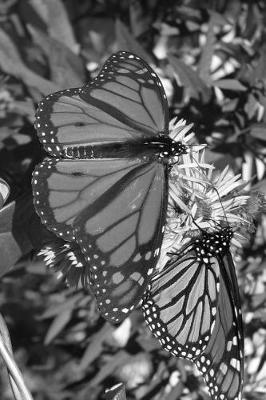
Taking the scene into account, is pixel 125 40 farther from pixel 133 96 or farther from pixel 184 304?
pixel 184 304

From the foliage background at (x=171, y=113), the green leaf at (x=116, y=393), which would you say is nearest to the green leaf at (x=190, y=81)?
the foliage background at (x=171, y=113)

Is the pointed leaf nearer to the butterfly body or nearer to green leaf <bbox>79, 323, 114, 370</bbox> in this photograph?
the butterfly body

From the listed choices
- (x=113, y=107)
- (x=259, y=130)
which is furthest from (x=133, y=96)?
(x=259, y=130)

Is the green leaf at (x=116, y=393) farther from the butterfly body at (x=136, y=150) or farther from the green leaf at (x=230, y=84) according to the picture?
the green leaf at (x=230, y=84)

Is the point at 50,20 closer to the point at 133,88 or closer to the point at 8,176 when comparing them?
the point at 8,176

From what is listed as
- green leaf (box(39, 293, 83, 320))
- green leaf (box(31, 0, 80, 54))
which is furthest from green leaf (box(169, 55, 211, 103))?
green leaf (box(39, 293, 83, 320))

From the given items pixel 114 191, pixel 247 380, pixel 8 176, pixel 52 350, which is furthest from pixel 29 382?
pixel 114 191

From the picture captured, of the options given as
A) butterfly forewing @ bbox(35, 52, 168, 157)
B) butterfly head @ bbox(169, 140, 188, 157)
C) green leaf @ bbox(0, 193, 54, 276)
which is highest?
butterfly forewing @ bbox(35, 52, 168, 157)
